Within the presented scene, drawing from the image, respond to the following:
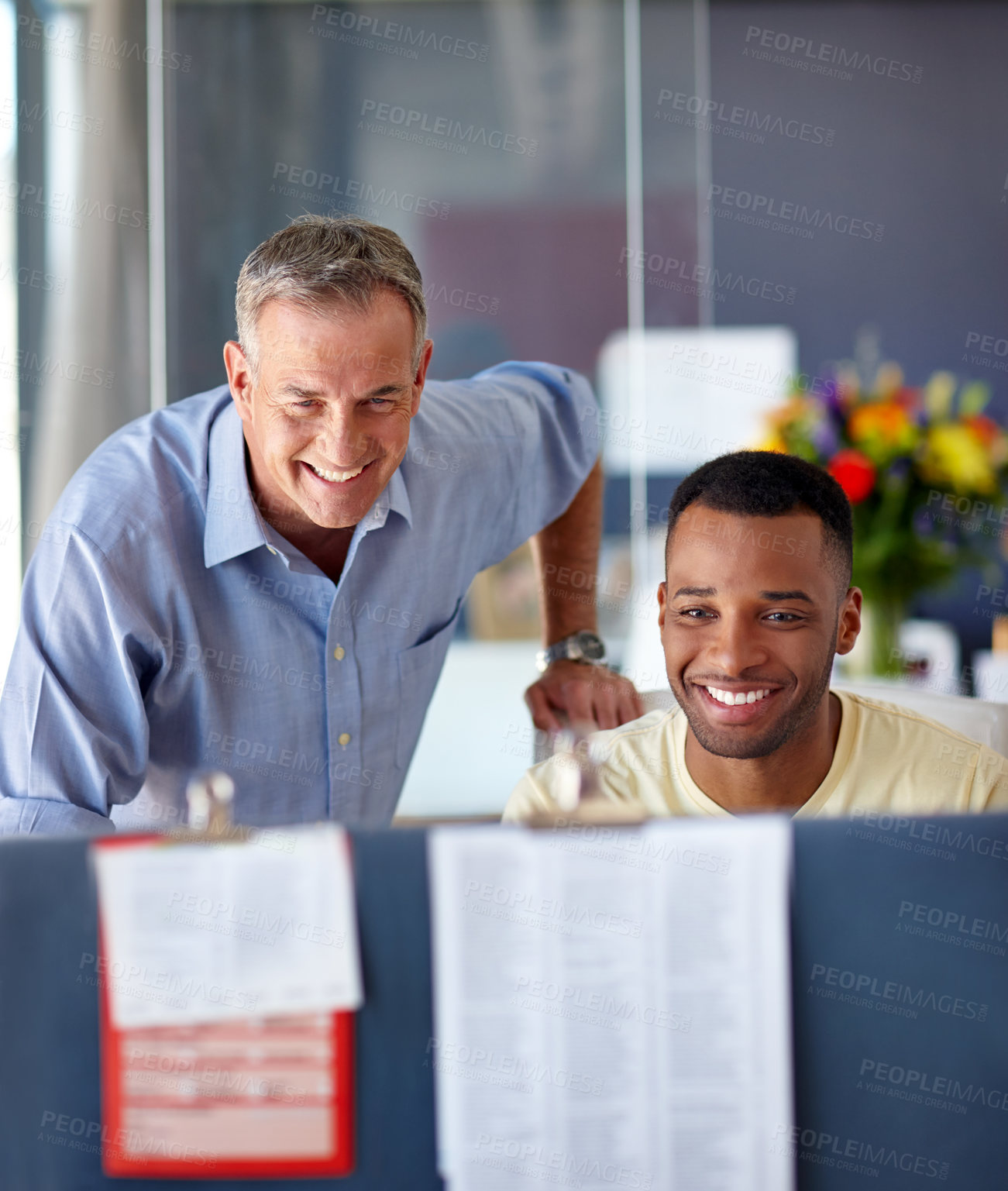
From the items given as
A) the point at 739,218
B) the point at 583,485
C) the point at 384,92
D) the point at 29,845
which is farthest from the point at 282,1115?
the point at 739,218

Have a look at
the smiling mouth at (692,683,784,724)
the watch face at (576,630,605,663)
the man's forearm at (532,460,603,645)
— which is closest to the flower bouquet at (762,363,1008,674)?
the man's forearm at (532,460,603,645)

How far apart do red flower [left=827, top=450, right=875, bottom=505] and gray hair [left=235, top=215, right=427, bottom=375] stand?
1654 mm

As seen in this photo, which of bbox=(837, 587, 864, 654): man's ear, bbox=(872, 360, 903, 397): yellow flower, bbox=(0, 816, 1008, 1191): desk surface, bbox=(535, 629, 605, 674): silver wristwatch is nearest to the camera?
bbox=(0, 816, 1008, 1191): desk surface

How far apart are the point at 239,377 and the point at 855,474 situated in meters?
1.79

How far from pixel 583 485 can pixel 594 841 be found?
4.24ft

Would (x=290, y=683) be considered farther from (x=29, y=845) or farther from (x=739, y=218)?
(x=739, y=218)

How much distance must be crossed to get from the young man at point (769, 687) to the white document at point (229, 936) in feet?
1.92

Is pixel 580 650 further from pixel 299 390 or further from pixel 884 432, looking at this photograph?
pixel 884 432

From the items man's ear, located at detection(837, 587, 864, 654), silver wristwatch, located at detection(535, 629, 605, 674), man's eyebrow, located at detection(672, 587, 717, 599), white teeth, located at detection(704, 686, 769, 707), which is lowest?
white teeth, located at detection(704, 686, 769, 707)

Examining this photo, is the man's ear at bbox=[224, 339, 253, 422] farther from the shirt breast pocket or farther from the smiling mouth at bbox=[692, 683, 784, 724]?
the smiling mouth at bbox=[692, 683, 784, 724]

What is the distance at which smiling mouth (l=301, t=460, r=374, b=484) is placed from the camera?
1.21m

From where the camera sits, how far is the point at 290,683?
1.37 metres

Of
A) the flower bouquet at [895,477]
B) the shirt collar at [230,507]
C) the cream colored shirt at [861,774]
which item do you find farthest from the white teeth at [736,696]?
the flower bouquet at [895,477]

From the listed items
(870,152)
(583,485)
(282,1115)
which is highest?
(870,152)
